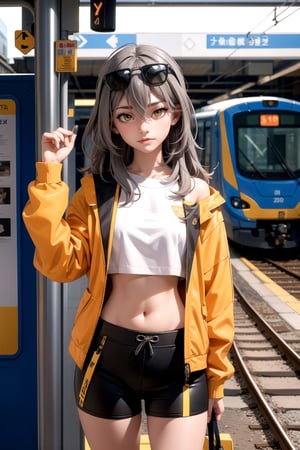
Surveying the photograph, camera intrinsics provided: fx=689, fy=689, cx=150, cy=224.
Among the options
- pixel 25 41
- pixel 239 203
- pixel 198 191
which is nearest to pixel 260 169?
pixel 239 203

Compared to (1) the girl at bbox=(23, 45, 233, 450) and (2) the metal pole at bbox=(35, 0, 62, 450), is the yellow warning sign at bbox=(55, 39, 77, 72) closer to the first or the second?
(2) the metal pole at bbox=(35, 0, 62, 450)

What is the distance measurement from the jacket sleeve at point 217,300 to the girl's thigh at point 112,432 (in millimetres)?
297

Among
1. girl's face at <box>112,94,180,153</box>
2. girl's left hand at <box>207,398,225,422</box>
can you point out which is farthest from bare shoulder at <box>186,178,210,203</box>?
girl's left hand at <box>207,398,225,422</box>

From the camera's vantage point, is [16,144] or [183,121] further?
[16,144]

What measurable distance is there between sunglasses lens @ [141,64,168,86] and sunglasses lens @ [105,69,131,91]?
51mm

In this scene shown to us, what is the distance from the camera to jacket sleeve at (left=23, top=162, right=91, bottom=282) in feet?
6.55

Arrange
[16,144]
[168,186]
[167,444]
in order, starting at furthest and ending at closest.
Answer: [16,144] → [168,186] → [167,444]

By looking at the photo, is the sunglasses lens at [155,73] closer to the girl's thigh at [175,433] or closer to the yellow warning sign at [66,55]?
the yellow warning sign at [66,55]

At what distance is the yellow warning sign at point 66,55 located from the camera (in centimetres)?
278

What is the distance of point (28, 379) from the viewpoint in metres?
3.18

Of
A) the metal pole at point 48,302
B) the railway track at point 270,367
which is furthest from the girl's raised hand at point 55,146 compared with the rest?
the railway track at point 270,367

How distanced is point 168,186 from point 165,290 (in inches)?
13.0

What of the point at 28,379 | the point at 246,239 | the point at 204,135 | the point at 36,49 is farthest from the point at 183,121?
the point at 204,135

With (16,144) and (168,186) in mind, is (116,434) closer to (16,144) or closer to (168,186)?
(168,186)
